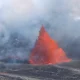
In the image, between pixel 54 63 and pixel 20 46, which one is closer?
pixel 54 63

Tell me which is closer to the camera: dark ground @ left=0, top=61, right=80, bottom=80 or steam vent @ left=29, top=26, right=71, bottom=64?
dark ground @ left=0, top=61, right=80, bottom=80

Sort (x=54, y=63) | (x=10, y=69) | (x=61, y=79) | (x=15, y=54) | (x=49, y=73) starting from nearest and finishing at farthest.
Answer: (x=61, y=79) → (x=49, y=73) → (x=10, y=69) → (x=54, y=63) → (x=15, y=54)

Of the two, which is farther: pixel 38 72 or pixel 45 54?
pixel 45 54

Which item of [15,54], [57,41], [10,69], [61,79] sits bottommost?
[61,79]

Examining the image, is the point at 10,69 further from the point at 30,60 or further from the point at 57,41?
the point at 57,41

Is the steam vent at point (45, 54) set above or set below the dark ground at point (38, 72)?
above

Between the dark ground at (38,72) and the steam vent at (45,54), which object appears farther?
the steam vent at (45,54)

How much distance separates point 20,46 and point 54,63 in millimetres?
22634

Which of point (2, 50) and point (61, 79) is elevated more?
point (2, 50)

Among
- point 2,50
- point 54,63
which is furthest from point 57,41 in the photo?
point 54,63

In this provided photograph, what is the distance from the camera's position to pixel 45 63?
73688 millimetres

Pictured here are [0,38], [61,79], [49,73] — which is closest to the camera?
[61,79]

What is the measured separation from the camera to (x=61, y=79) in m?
56.0

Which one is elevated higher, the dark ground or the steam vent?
the steam vent
